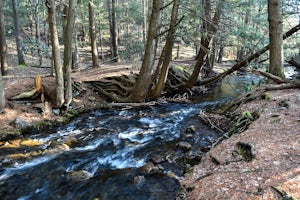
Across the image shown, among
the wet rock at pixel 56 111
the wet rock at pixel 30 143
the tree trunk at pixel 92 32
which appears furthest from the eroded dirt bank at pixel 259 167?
the tree trunk at pixel 92 32

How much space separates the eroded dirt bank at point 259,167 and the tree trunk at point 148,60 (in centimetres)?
541

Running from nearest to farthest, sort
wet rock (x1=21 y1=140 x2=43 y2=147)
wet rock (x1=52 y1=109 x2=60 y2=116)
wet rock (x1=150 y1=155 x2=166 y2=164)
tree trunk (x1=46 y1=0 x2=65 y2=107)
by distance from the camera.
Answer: wet rock (x1=150 y1=155 x2=166 y2=164), wet rock (x1=21 y1=140 x2=43 y2=147), tree trunk (x1=46 y1=0 x2=65 y2=107), wet rock (x1=52 y1=109 x2=60 y2=116)

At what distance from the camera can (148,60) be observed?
11273mm

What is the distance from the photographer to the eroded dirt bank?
401cm

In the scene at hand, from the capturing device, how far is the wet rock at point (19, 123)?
346 inches

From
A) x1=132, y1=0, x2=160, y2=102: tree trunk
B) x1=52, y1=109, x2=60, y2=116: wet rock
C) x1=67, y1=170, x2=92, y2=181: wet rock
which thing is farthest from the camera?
x1=132, y1=0, x2=160, y2=102: tree trunk

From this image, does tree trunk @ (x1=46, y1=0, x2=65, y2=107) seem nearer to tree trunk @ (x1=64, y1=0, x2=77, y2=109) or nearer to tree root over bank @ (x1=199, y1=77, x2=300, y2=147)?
tree trunk @ (x1=64, y1=0, x2=77, y2=109)

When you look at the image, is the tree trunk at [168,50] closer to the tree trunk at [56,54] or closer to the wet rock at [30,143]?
the tree trunk at [56,54]

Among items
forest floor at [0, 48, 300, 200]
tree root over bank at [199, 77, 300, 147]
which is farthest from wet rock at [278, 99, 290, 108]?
tree root over bank at [199, 77, 300, 147]

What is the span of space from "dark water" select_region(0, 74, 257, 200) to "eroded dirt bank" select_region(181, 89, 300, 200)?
0.73m

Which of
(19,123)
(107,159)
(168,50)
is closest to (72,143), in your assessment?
(107,159)

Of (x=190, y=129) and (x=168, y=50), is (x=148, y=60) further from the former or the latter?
(x=190, y=129)

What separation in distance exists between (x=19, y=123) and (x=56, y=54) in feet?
9.53

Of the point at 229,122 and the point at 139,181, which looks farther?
the point at 229,122
